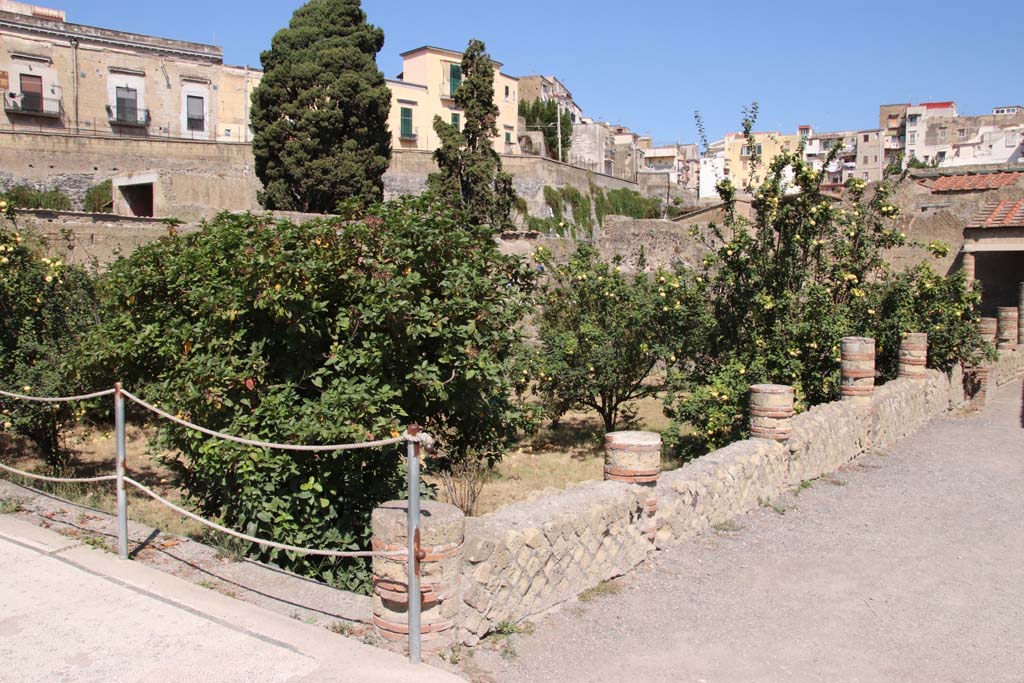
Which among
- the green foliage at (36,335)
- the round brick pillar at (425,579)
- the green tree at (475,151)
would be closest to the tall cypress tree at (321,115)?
the green tree at (475,151)

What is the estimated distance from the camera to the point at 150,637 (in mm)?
3857

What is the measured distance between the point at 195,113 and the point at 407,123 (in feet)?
35.6

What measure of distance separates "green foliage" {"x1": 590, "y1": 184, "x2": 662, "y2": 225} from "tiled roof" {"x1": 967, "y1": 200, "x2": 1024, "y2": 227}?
26134 millimetres

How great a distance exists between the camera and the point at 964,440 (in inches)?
451

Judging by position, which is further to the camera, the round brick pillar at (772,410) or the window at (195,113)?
the window at (195,113)

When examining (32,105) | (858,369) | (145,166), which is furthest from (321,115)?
(858,369)

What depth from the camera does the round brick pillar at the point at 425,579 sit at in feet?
13.8

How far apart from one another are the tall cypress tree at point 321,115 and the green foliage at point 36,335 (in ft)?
59.8

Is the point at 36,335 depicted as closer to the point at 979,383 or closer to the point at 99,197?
the point at 979,383

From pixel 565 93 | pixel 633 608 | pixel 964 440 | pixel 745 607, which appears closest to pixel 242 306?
pixel 633 608

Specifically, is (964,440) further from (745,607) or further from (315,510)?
(315,510)

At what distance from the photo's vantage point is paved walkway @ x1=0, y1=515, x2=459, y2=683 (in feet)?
11.7

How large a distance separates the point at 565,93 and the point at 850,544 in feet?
203

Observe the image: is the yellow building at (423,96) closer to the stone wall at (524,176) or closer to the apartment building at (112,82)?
the stone wall at (524,176)
